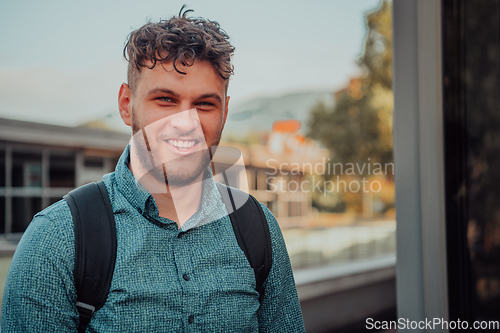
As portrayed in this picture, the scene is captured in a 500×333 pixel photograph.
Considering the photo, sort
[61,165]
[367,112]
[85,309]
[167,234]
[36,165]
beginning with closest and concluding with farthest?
[85,309]
[167,234]
[61,165]
[36,165]
[367,112]

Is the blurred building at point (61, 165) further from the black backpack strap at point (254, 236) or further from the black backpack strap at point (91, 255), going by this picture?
the black backpack strap at point (91, 255)

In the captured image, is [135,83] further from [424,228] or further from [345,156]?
[345,156]

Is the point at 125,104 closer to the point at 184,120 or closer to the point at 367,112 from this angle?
the point at 184,120

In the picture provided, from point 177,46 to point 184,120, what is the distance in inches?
7.1

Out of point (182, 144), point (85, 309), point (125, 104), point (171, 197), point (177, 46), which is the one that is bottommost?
point (85, 309)

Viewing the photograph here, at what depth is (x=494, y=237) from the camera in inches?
52.0

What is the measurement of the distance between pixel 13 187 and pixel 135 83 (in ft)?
10.5

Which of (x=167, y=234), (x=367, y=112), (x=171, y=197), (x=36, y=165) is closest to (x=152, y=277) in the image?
(x=167, y=234)

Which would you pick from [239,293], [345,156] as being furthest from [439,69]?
[345,156]

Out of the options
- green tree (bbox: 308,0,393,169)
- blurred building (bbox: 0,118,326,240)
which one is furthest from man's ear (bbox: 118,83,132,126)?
green tree (bbox: 308,0,393,169)

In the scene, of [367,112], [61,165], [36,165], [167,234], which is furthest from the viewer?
[367,112]

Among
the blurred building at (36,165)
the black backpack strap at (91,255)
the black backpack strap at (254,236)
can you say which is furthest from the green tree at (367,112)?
the black backpack strap at (91,255)

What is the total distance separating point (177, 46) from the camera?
957mm

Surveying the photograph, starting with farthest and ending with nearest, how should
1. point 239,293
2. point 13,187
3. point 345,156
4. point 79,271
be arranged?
point 345,156, point 13,187, point 239,293, point 79,271
